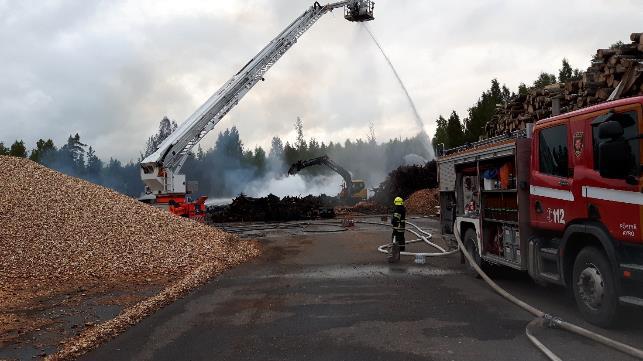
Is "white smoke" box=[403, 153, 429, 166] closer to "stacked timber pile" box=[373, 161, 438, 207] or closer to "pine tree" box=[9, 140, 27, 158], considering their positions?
"stacked timber pile" box=[373, 161, 438, 207]

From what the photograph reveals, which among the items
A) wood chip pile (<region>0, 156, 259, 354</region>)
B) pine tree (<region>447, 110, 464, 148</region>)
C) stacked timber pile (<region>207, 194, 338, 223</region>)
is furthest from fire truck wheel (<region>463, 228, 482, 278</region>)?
pine tree (<region>447, 110, 464, 148</region>)

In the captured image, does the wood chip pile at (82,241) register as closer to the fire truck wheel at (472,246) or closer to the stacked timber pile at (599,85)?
the fire truck wheel at (472,246)

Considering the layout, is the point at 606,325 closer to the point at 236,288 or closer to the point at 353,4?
the point at 236,288

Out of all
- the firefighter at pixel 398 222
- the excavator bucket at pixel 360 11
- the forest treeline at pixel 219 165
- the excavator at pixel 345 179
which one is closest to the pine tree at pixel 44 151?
the forest treeline at pixel 219 165

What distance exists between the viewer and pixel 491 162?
8.82m

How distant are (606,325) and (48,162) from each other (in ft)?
256

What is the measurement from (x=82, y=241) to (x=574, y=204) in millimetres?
10697

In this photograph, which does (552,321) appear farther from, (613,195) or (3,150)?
(3,150)

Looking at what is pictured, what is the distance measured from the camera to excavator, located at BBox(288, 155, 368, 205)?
35844mm

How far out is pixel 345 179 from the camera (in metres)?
39.2

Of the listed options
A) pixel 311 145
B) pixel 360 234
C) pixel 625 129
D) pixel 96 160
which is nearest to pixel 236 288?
pixel 625 129

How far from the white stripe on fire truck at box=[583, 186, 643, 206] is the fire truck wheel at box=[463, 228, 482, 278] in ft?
11.9

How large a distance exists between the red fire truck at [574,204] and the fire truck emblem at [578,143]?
0.01 meters

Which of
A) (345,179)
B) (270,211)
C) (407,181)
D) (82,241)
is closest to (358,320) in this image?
(82,241)
